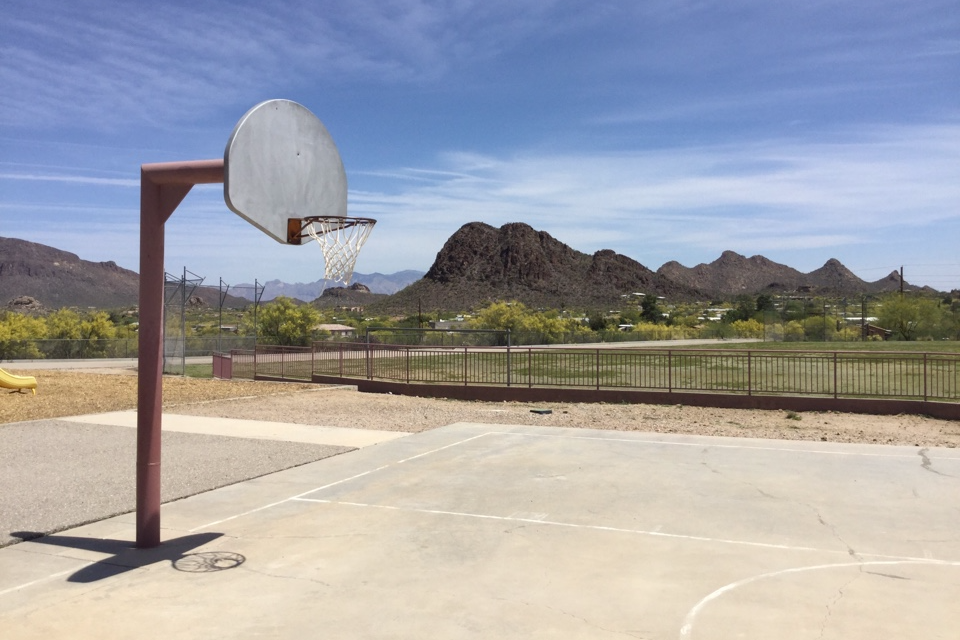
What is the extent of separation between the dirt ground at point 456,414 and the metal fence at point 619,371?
1.98 metres

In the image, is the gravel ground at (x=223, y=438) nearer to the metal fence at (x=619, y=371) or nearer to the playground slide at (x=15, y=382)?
the playground slide at (x=15, y=382)

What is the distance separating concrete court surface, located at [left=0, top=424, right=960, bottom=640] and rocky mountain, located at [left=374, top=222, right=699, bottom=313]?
11162 cm

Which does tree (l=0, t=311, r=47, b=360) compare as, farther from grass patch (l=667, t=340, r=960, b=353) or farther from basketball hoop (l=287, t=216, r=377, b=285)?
basketball hoop (l=287, t=216, r=377, b=285)

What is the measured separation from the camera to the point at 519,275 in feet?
454

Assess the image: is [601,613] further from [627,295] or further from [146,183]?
[627,295]

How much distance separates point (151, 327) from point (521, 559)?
4.31 metres

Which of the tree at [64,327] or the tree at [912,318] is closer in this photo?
the tree at [64,327]

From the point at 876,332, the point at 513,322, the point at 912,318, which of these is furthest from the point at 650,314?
the point at 912,318

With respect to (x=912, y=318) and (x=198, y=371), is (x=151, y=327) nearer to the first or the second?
(x=198, y=371)

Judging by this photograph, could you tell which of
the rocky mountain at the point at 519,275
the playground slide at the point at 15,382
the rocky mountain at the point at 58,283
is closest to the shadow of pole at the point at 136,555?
the playground slide at the point at 15,382

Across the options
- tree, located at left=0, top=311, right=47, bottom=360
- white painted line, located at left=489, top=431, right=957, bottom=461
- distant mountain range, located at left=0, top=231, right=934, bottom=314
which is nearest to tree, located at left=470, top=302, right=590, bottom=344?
tree, located at left=0, top=311, right=47, bottom=360

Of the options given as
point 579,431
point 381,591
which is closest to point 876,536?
point 381,591

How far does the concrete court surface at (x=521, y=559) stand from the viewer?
6238mm

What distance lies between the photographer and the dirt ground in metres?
17.2
